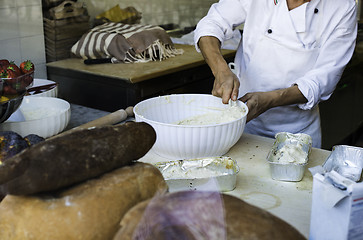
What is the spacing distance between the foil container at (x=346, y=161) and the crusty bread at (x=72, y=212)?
67cm

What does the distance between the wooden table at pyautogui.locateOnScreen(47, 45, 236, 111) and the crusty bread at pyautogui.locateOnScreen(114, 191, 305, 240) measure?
204 cm

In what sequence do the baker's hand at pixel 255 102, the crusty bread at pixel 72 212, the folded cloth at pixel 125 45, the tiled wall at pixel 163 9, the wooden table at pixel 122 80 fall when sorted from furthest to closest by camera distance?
the tiled wall at pixel 163 9, the folded cloth at pixel 125 45, the wooden table at pixel 122 80, the baker's hand at pixel 255 102, the crusty bread at pixel 72 212

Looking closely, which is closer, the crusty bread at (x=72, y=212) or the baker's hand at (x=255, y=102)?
the crusty bread at (x=72, y=212)

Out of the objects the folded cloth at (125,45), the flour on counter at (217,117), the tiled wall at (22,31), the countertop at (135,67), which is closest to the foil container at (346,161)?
the flour on counter at (217,117)

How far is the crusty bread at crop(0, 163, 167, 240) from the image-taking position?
80cm

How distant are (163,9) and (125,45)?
1.29 metres

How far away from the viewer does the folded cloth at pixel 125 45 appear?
3.09 meters

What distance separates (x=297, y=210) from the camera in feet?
4.06

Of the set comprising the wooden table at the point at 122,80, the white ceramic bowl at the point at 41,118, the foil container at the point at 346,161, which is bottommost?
the wooden table at the point at 122,80

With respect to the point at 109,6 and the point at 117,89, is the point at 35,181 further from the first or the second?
the point at 109,6

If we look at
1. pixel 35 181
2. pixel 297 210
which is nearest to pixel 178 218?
pixel 35 181

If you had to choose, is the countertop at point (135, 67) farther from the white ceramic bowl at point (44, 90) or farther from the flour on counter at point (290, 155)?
the flour on counter at point (290, 155)

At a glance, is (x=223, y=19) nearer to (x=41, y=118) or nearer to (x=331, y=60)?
(x=331, y=60)

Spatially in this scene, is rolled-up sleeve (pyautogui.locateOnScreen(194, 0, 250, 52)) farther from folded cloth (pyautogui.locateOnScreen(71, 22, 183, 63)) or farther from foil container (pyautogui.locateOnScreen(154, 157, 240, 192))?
folded cloth (pyautogui.locateOnScreen(71, 22, 183, 63))
